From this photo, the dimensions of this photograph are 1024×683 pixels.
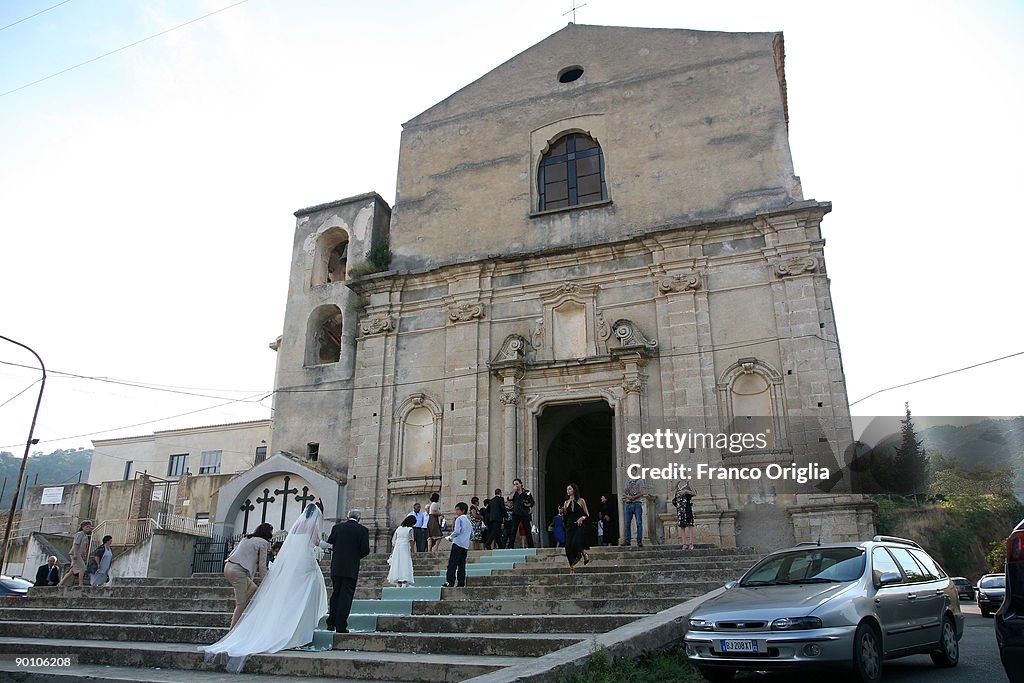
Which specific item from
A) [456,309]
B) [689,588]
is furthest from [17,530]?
[689,588]

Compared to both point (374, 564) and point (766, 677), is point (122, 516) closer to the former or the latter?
point (374, 564)

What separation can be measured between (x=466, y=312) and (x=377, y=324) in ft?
8.15

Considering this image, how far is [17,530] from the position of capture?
99.5 ft

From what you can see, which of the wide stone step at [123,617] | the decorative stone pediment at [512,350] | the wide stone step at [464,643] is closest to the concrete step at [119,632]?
the wide stone step at [123,617]

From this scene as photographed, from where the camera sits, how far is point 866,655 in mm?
6273

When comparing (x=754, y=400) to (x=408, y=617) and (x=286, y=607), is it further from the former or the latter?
(x=286, y=607)

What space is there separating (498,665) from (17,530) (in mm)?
31112

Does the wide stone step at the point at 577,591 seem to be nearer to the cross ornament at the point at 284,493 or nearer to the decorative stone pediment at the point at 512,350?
the decorative stone pediment at the point at 512,350

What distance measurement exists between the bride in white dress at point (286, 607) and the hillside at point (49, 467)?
59.2 metres

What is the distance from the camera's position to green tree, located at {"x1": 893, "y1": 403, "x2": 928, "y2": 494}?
3806 centimetres

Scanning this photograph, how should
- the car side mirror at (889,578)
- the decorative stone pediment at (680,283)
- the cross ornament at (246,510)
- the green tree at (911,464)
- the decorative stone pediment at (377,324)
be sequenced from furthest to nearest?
the green tree at (911,464) < the decorative stone pediment at (377,324) < the cross ornament at (246,510) < the decorative stone pediment at (680,283) < the car side mirror at (889,578)

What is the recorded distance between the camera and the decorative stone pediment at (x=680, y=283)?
55.7 ft

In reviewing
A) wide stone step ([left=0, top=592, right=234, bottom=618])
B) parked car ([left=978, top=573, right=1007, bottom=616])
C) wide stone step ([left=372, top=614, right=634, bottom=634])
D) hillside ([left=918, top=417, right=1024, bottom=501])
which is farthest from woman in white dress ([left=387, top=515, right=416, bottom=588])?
hillside ([left=918, top=417, right=1024, bottom=501])

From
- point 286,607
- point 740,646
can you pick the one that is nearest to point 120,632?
point 286,607
